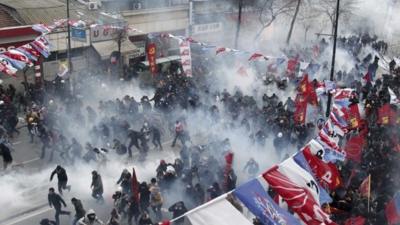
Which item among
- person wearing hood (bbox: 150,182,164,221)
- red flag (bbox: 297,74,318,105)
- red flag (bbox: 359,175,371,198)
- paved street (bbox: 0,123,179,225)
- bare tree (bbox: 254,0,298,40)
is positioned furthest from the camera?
bare tree (bbox: 254,0,298,40)

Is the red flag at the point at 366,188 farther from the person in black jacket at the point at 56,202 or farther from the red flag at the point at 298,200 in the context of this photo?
the person in black jacket at the point at 56,202

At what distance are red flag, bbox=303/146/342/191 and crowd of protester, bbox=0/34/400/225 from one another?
42.7 inches

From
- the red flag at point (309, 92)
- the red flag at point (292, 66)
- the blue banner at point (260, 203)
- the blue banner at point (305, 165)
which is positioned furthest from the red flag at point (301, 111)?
the blue banner at point (260, 203)

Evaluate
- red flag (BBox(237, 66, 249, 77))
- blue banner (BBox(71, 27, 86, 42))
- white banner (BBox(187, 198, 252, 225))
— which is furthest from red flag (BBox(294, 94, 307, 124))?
blue banner (BBox(71, 27, 86, 42))

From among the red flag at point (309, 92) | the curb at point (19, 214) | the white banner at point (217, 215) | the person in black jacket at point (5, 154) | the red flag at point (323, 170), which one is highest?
the white banner at point (217, 215)

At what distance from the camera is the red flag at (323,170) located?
9.92 metres

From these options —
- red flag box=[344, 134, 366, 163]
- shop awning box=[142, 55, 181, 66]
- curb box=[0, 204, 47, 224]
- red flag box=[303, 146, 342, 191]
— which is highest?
red flag box=[303, 146, 342, 191]

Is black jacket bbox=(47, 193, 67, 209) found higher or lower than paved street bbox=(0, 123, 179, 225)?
higher

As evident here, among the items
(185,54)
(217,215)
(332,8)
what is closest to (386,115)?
(185,54)

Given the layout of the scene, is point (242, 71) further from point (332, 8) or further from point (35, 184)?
point (332, 8)

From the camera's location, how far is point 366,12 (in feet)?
148

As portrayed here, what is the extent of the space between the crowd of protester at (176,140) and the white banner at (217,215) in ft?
2.52

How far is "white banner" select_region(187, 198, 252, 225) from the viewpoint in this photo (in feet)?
25.2

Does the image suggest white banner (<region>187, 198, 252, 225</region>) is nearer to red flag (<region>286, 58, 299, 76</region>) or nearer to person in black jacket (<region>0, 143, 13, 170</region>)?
person in black jacket (<region>0, 143, 13, 170</region>)
